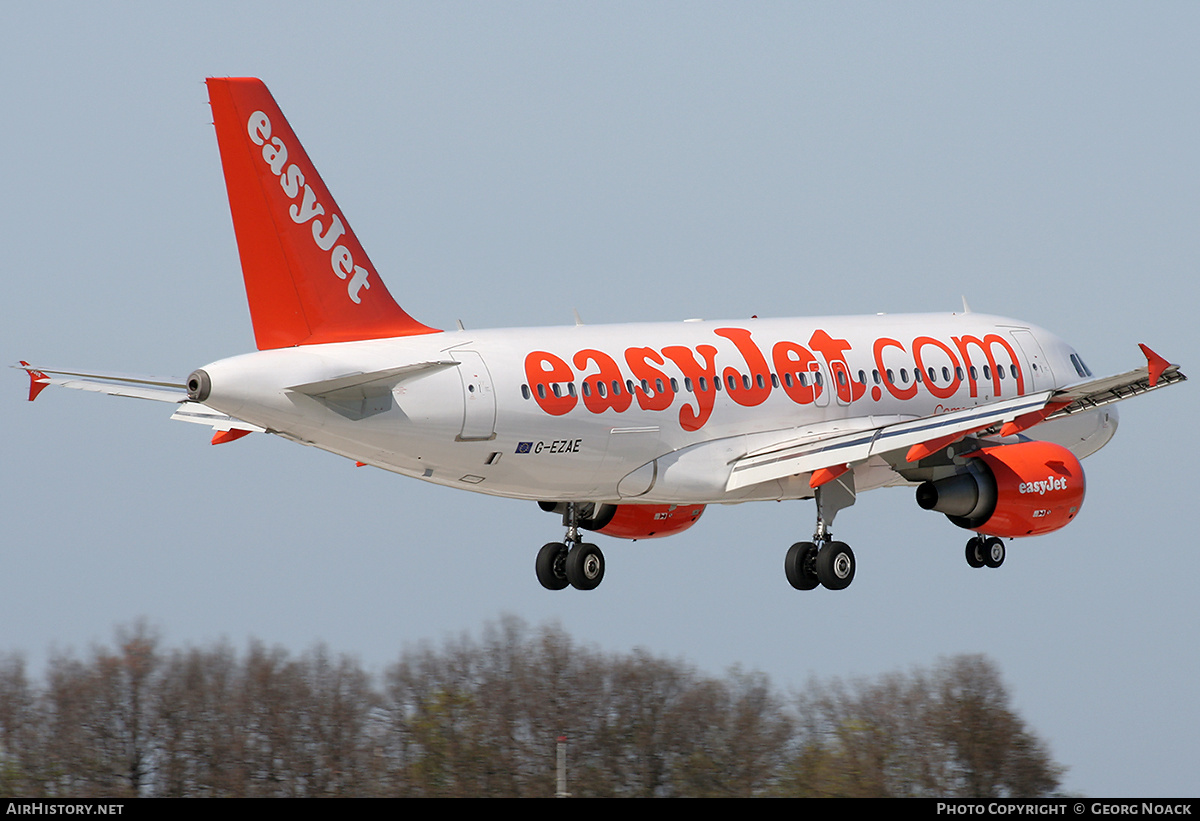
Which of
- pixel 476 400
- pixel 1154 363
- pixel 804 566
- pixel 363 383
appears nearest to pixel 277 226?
pixel 363 383

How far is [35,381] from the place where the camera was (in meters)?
42.1

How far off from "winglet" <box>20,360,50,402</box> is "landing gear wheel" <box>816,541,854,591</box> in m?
16.8

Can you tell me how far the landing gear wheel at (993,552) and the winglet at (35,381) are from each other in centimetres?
2137

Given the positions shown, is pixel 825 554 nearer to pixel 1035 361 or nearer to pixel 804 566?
pixel 804 566

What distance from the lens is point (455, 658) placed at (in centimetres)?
6900

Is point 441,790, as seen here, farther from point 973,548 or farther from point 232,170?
point 232,170

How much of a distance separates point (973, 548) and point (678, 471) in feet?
28.3

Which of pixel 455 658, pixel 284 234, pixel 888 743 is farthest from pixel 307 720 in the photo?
pixel 284 234

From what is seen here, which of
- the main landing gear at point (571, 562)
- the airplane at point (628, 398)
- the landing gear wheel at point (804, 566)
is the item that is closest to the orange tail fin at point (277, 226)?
the airplane at point (628, 398)

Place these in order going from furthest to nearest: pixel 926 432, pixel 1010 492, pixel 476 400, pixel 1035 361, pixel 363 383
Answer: pixel 1035 361 → pixel 1010 492 → pixel 926 432 → pixel 476 400 → pixel 363 383

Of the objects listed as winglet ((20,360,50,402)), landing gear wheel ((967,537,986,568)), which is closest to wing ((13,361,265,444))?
winglet ((20,360,50,402))

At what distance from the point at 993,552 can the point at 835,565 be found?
5467 millimetres

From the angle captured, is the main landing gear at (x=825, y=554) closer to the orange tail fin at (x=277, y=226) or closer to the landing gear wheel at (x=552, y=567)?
the landing gear wheel at (x=552, y=567)

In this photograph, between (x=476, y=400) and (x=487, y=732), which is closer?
(x=476, y=400)
